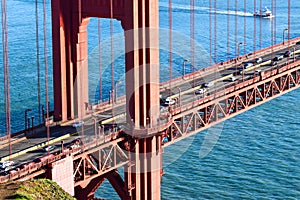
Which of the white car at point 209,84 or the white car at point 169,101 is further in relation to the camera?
the white car at point 209,84

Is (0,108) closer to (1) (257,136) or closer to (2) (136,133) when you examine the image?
(1) (257,136)

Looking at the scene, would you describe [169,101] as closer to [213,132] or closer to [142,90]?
[142,90]

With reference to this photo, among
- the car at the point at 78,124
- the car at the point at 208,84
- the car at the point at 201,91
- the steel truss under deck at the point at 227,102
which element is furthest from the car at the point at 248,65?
the car at the point at 78,124

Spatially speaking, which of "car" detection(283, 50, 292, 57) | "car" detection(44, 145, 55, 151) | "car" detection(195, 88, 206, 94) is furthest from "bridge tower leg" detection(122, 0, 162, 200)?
"car" detection(283, 50, 292, 57)

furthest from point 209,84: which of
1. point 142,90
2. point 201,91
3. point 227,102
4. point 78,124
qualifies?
point 78,124

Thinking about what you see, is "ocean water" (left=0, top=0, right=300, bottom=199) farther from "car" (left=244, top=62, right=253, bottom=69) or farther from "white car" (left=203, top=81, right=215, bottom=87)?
"white car" (left=203, top=81, right=215, bottom=87)

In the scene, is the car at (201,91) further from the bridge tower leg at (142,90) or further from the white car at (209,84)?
the bridge tower leg at (142,90)
